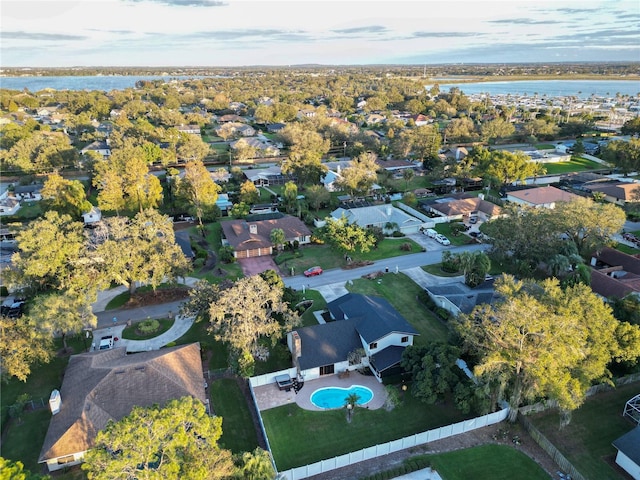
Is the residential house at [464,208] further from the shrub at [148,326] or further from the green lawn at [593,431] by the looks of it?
the shrub at [148,326]

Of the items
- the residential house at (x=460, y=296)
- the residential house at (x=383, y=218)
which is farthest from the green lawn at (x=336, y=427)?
the residential house at (x=383, y=218)

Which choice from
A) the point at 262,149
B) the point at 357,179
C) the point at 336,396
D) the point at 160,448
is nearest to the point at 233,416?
the point at 336,396

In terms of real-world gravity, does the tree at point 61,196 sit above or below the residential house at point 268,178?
above

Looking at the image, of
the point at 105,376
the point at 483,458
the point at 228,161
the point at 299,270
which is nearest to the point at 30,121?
the point at 228,161

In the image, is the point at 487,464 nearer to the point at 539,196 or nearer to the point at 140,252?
the point at 140,252

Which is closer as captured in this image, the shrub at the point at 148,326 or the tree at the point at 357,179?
the shrub at the point at 148,326

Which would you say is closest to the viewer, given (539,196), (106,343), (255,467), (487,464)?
(255,467)

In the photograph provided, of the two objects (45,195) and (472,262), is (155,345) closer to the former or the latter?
(472,262)
